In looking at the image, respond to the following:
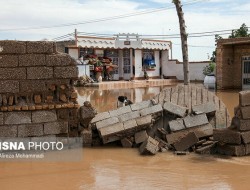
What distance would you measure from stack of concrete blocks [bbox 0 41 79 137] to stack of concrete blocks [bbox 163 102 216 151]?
88.0 inches

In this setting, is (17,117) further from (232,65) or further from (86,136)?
(232,65)

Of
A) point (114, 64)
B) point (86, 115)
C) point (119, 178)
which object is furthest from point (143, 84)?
point (119, 178)

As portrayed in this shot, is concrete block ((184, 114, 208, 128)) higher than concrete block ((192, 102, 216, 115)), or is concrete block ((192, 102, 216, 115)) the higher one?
concrete block ((192, 102, 216, 115))

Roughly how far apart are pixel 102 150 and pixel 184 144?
1.78 m

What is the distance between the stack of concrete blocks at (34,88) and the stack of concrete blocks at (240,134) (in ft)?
10.7

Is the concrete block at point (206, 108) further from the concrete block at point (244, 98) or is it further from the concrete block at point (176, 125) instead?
the concrete block at point (244, 98)

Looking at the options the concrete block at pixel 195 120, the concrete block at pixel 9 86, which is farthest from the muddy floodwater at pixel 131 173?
the concrete block at pixel 9 86

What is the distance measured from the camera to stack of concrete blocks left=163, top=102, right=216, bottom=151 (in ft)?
24.7

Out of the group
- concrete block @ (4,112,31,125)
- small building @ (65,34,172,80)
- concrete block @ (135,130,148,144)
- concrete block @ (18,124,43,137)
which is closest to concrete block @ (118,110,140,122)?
concrete block @ (135,130,148,144)

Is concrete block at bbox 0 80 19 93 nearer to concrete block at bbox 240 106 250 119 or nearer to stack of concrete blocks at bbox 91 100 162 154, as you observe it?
stack of concrete blocks at bbox 91 100 162 154

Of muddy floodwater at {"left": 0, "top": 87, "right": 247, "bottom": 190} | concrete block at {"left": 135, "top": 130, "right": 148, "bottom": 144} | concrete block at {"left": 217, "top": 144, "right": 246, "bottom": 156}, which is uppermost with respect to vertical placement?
concrete block at {"left": 135, "top": 130, "right": 148, "bottom": 144}

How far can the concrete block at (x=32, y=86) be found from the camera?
295 inches

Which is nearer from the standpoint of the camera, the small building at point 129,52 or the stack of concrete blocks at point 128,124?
the stack of concrete blocks at point 128,124

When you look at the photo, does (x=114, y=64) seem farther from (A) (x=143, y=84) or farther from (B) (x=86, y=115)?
(B) (x=86, y=115)
